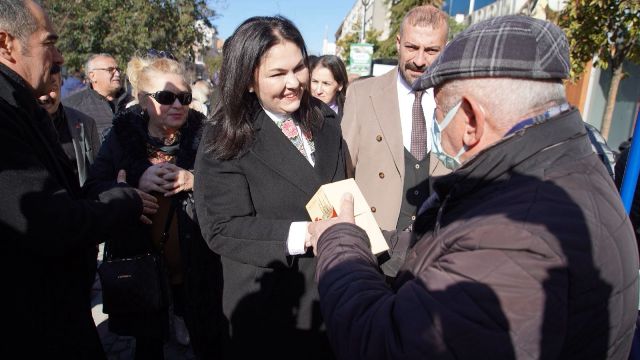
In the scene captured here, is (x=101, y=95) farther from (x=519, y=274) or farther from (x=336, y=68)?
(x=519, y=274)

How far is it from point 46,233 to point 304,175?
106 cm

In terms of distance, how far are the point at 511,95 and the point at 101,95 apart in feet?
18.3

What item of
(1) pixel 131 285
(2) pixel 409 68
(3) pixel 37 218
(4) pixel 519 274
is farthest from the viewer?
(2) pixel 409 68

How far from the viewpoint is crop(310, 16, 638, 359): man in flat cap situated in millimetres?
901

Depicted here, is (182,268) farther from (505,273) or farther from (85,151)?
(505,273)

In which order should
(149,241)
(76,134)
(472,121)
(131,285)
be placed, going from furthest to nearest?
(76,134) → (149,241) → (131,285) → (472,121)

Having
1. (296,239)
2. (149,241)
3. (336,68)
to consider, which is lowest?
(149,241)

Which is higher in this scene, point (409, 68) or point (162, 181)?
point (409, 68)

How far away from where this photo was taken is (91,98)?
17.0ft

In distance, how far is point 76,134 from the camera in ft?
12.3

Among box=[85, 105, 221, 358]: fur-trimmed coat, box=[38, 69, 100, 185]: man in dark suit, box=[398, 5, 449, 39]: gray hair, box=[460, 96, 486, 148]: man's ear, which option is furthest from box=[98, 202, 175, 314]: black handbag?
box=[398, 5, 449, 39]: gray hair

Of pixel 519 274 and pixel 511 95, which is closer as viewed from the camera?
pixel 519 274

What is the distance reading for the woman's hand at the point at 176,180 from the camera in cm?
239

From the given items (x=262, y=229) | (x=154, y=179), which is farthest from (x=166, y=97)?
(x=262, y=229)
